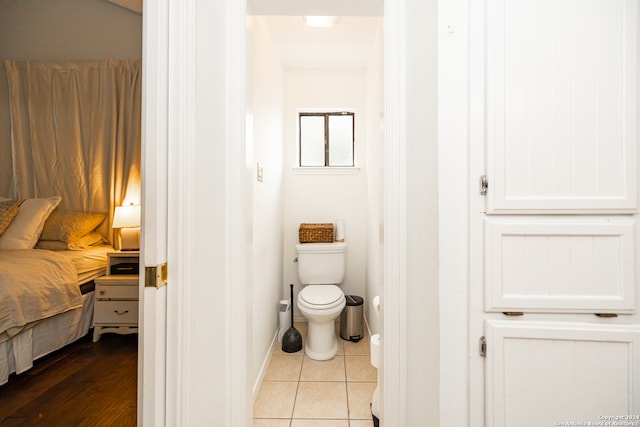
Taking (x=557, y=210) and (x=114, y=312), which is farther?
(x=114, y=312)

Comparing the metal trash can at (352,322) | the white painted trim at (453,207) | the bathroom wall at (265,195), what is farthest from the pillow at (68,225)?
the white painted trim at (453,207)

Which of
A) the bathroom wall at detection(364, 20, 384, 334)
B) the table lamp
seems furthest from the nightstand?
the bathroom wall at detection(364, 20, 384, 334)

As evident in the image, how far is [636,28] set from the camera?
859 millimetres

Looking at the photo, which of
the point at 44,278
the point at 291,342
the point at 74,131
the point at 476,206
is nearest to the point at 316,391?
the point at 291,342

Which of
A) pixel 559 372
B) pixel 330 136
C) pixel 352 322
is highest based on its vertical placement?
pixel 330 136

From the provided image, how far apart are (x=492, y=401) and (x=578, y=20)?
1273mm

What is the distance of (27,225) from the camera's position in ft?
7.52

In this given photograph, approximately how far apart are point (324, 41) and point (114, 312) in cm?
283

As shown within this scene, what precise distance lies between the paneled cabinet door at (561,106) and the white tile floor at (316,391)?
1.33 metres

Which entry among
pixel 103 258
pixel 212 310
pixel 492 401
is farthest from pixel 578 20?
pixel 103 258

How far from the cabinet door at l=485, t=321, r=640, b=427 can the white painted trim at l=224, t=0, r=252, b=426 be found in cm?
86

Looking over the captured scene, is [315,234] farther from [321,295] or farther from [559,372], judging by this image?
[559,372]

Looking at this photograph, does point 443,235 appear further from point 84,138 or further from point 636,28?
point 84,138

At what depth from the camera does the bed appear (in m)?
1.67
